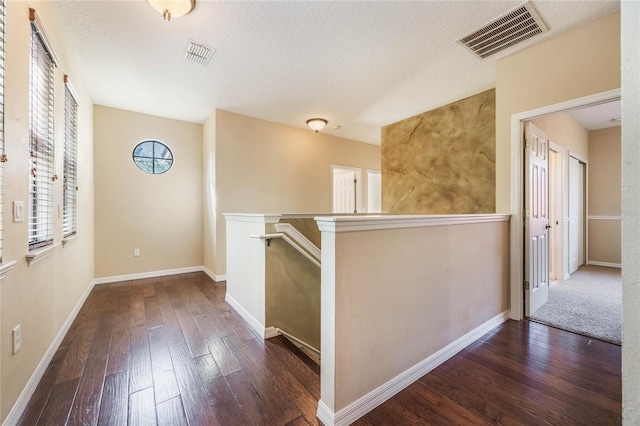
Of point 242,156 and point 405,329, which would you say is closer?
point 405,329

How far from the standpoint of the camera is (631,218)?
642 millimetres

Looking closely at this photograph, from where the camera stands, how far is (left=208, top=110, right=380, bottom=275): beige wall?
4.17m

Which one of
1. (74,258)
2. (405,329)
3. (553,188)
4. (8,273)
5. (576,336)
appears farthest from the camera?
(553,188)

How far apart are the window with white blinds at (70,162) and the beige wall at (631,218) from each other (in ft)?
12.1

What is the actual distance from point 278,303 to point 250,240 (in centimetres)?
68

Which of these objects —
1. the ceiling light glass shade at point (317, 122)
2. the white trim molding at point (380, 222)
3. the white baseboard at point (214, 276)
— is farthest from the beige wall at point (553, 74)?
the white baseboard at point (214, 276)

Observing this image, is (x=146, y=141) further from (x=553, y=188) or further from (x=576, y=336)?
(x=553, y=188)

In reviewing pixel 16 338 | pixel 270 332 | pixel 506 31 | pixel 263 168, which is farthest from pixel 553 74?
pixel 16 338

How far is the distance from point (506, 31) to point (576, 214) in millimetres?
4248

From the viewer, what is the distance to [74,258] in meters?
2.79

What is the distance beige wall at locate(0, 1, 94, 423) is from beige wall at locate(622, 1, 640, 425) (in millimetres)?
2449

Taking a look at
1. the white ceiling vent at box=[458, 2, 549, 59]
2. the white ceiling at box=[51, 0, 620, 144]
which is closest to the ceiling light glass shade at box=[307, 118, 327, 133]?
the white ceiling at box=[51, 0, 620, 144]

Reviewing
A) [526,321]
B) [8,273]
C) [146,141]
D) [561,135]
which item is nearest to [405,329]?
[526,321]

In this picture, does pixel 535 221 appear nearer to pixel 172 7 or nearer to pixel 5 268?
pixel 172 7
